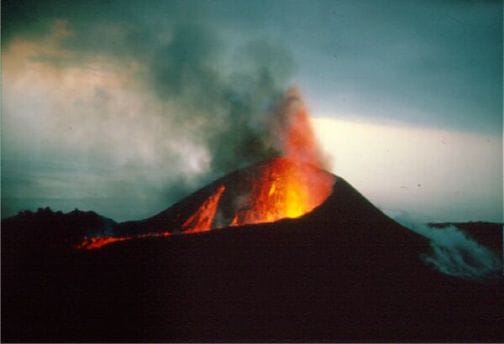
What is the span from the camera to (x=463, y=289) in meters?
14.4

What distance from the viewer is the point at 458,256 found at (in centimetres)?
1745

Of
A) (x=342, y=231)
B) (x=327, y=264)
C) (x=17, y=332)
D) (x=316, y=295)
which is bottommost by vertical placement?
(x=17, y=332)

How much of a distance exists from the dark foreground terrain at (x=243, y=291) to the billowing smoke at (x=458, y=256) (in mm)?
1099

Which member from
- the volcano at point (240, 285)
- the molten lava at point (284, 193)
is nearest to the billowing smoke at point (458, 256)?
the volcano at point (240, 285)

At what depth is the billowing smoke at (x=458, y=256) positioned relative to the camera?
1596 cm

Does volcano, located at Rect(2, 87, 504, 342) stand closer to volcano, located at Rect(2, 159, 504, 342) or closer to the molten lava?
volcano, located at Rect(2, 159, 504, 342)

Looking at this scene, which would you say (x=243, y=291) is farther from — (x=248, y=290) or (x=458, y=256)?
(x=458, y=256)

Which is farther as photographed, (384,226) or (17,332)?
(384,226)

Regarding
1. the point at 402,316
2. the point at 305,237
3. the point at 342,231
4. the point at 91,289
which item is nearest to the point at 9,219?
the point at 91,289

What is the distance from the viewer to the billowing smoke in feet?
52.4

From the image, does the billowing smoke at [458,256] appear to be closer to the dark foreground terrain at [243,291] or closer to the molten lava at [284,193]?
the dark foreground terrain at [243,291]

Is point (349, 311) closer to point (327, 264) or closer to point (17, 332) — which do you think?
point (327, 264)

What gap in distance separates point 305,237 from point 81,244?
7038mm

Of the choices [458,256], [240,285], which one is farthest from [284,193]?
[458,256]
